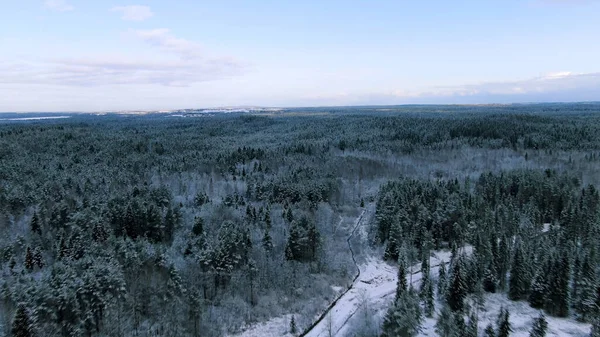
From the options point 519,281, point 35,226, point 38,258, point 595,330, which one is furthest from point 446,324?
point 35,226

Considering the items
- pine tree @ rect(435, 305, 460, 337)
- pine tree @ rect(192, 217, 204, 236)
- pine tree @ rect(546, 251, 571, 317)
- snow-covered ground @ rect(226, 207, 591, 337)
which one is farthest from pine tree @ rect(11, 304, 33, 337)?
pine tree @ rect(546, 251, 571, 317)

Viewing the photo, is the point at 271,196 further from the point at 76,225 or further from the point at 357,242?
the point at 76,225

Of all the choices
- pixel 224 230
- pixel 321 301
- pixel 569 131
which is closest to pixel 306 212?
pixel 224 230

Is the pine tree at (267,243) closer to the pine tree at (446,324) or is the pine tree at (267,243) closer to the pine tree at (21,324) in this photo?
the pine tree at (446,324)

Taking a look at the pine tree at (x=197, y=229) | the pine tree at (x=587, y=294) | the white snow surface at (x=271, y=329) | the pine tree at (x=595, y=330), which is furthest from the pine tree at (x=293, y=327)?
the pine tree at (x=587, y=294)

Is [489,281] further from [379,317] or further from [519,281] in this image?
[379,317]
